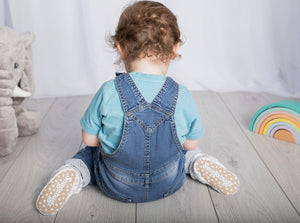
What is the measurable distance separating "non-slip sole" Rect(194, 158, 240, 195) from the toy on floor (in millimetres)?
460

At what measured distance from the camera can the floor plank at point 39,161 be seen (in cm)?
104

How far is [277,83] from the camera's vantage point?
6.82 ft

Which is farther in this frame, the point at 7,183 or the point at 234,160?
the point at 234,160

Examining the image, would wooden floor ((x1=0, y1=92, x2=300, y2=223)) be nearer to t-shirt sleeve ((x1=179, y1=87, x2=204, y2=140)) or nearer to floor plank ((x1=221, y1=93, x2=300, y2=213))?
floor plank ((x1=221, y1=93, x2=300, y2=213))

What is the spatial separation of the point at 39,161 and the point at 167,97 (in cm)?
63

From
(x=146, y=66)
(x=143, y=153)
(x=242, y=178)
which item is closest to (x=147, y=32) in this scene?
(x=146, y=66)

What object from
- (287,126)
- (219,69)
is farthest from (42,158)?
(219,69)

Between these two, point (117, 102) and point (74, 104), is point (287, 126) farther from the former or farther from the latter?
point (74, 104)

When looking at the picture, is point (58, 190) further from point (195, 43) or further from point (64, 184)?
point (195, 43)

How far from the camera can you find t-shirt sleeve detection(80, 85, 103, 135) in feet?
3.18

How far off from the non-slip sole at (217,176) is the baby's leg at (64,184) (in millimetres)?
363

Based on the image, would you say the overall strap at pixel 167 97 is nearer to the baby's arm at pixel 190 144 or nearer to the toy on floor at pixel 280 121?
the baby's arm at pixel 190 144

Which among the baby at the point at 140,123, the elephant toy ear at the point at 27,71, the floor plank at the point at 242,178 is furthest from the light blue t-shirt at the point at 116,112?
the elephant toy ear at the point at 27,71

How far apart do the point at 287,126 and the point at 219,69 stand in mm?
767
